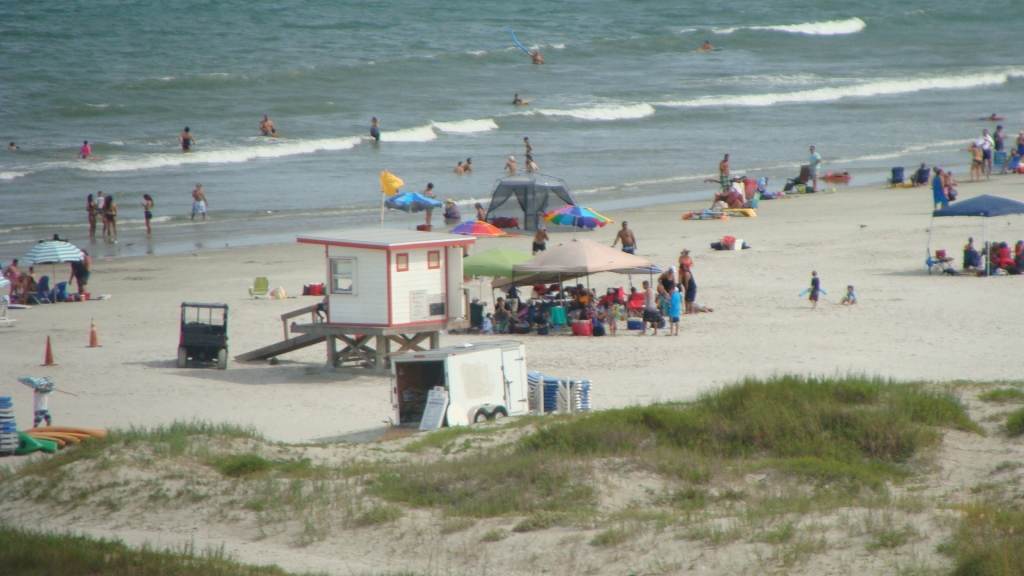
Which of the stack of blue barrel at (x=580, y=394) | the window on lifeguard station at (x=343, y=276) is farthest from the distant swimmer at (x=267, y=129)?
the stack of blue barrel at (x=580, y=394)

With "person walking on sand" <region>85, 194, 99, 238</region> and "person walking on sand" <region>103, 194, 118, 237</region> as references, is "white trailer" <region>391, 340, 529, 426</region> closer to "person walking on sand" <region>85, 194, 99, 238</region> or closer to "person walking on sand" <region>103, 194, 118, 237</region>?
"person walking on sand" <region>103, 194, 118, 237</region>

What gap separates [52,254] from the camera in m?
19.1

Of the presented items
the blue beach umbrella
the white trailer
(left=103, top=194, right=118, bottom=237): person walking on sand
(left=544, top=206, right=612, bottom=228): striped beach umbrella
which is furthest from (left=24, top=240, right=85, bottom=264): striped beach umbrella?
(left=544, top=206, right=612, bottom=228): striped beach umbrella

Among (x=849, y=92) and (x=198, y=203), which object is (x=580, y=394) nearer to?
(x=198, y=203)

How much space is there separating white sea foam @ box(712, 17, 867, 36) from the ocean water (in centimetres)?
26

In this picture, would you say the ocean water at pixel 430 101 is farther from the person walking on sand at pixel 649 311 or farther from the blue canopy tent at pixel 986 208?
the person walking on sand at pixel 649 311

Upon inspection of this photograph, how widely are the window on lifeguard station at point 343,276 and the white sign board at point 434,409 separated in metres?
3.54

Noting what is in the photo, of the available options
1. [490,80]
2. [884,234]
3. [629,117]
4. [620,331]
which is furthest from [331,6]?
[620,331]

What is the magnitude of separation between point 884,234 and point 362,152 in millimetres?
22700

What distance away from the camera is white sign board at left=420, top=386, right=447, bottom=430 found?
11000mm

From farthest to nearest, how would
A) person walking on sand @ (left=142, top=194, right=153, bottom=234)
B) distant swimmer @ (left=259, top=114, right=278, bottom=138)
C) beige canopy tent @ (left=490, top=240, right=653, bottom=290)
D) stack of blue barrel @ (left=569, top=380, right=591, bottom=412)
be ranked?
distant swimmer @ (left=259, top=114, right=278, bottom=138) < person walking on sand @ (left=142, top=194, right=153, bottom=234) < beige canopy tent @ (left=490, top=240, right=653, bottom=290) < stack of blue barrel @ (left=569, top=380, right=591, bottom=412)

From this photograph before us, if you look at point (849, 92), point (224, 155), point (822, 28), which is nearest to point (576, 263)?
point (224, 155)

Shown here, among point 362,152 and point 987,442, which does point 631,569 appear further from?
point 362,152

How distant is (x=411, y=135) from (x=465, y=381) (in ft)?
114
